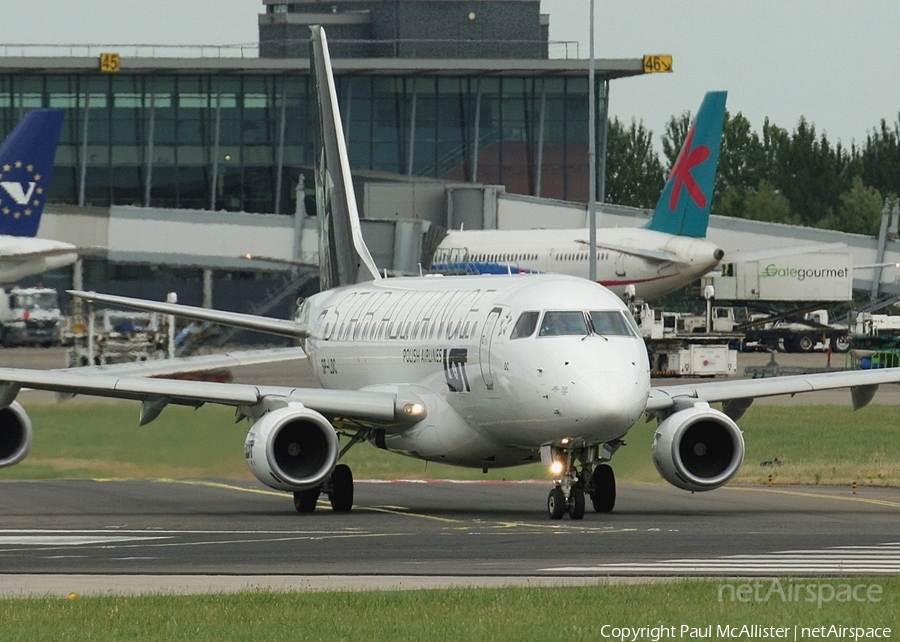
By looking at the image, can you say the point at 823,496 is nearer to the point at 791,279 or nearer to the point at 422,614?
the point at 422,614

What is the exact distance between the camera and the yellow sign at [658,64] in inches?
4028

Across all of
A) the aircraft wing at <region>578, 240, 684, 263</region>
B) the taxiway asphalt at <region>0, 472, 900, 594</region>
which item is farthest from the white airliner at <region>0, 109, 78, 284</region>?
the taxiway asphalt at <region>0, 472, 900, 594</region>

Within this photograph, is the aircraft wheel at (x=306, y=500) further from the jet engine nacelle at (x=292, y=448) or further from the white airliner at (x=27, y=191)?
the white airliner at (x=27, y=191)

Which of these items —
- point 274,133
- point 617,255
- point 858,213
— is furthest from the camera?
point 858,213

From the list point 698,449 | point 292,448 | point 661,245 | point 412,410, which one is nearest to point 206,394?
point 292,448

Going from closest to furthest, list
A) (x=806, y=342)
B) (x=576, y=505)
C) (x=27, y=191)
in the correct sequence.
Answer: (x=576, y=505), (x=27, y=191), (x=806, y=342)

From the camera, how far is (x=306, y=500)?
26.1 meters

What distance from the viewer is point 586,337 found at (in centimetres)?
2334

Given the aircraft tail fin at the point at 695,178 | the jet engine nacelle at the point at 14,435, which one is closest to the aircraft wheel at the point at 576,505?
the jet engine nacelle at the point at 14,435

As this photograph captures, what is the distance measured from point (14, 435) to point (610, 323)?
371 inches

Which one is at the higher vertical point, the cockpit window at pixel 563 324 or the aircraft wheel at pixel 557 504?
the cockpit window at pixel 563 324

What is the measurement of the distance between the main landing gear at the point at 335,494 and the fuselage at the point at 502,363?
997 millimetres

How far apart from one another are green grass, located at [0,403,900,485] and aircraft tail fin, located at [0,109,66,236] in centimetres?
2471

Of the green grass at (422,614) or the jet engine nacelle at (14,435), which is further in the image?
the jet engine nacelle at (14,435)
